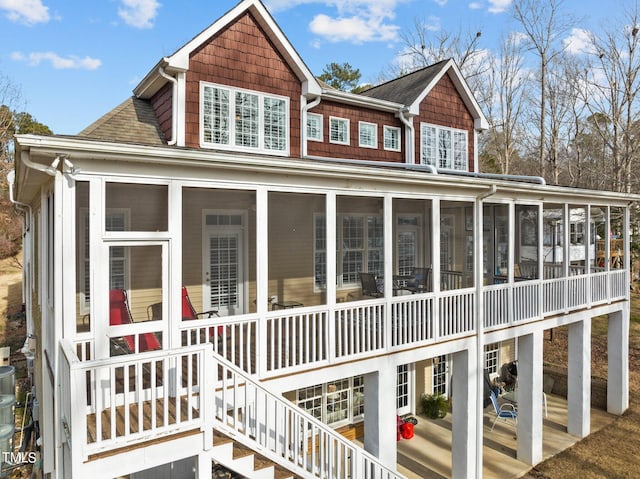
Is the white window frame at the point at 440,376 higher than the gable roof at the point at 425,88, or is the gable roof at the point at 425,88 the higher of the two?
the gable roof at the point at 425,88

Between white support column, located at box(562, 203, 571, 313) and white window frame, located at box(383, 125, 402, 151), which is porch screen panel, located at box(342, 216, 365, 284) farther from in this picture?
white support column, located at box(562, 203, 571, 313)

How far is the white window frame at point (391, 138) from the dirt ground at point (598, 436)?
8.80 meters

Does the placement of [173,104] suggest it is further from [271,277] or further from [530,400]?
[530,400]

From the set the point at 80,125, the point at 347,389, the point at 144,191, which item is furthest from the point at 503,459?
the point at 80,125

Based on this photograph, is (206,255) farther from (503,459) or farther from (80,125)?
(80,125)

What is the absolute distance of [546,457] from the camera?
32.4ft

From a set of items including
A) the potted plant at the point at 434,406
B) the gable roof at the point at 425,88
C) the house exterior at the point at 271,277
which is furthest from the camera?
the gable roof at the point at 425,88

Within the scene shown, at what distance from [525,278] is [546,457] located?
4123 mm

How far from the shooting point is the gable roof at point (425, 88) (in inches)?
504

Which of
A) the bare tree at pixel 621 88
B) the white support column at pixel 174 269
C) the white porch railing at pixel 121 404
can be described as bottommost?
the white porch railing at pixel 121 404

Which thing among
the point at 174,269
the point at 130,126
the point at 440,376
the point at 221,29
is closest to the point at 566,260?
the point at 440,376

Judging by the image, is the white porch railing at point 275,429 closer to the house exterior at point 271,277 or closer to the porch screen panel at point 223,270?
the house exterior at point 271,277

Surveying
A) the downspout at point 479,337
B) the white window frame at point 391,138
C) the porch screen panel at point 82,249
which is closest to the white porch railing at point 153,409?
the porch screen panel at point 82,249

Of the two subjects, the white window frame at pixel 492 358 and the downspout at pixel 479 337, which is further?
the white window frame at pixel 492 358
